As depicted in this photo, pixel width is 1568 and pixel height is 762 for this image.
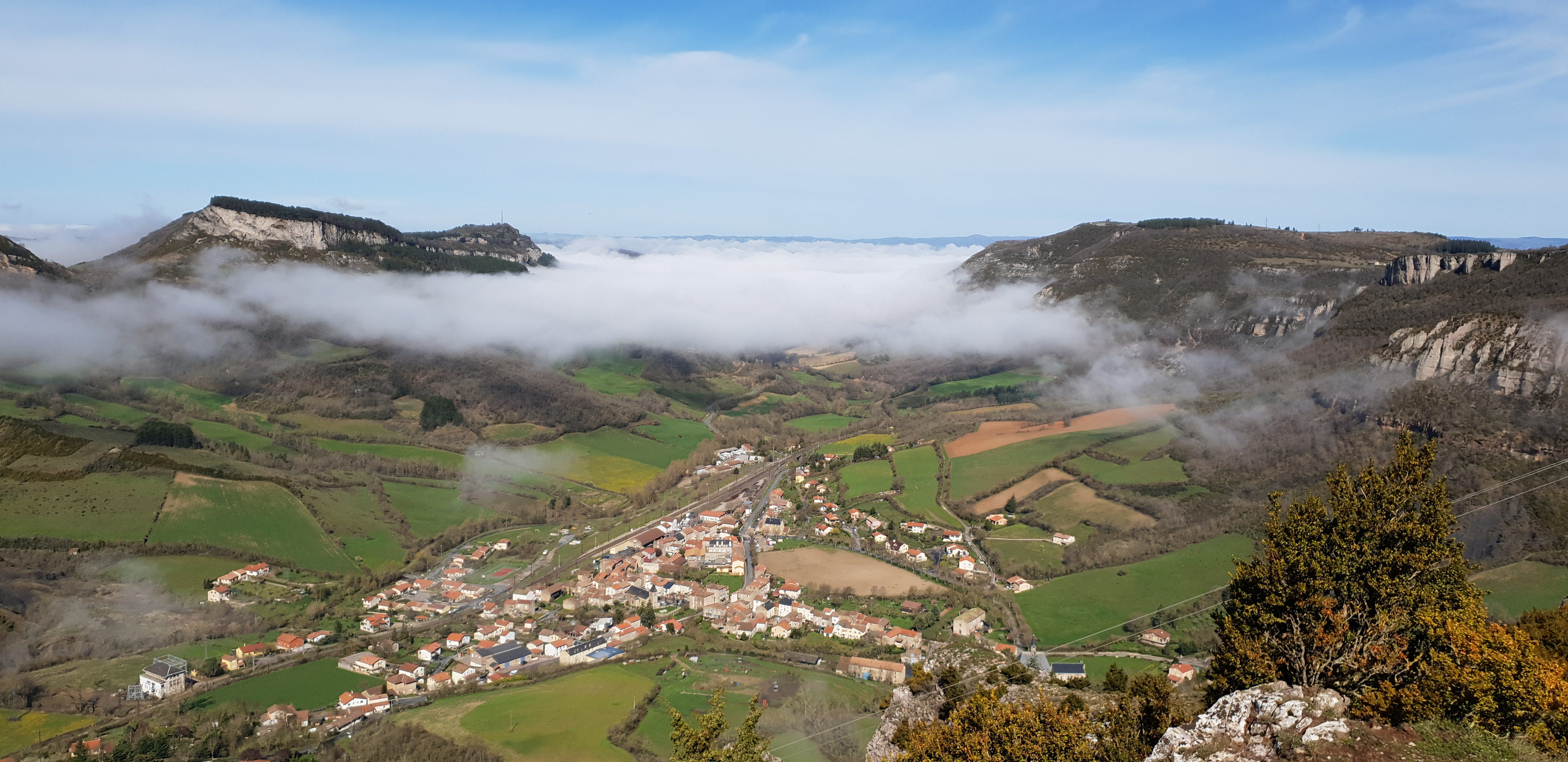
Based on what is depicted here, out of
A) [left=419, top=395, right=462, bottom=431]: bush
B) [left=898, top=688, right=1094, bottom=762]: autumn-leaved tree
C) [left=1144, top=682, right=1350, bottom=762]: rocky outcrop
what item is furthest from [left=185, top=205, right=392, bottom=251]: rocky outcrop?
[left=1144, top=682, right=1350, bottom=762]: rocky outcrop

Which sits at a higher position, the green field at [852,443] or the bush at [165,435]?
the bush at [165,435]

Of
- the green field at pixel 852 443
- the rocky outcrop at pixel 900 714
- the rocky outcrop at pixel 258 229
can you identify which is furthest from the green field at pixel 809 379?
the rocky outcrop at pixel 900 714

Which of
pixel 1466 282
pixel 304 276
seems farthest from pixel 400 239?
pixel 1466 282

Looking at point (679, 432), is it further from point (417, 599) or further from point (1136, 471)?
point (1136, 471)

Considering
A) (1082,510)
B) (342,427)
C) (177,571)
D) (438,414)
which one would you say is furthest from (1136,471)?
(342,427)

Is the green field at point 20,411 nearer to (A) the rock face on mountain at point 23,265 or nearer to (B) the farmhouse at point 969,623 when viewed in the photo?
(A) the rock face on mountain at point 23,265

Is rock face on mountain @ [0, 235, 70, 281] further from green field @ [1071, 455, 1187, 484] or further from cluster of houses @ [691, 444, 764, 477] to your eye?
green field @ [1071, 455, 1187, 484]

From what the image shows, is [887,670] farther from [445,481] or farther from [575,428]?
[575,428]
